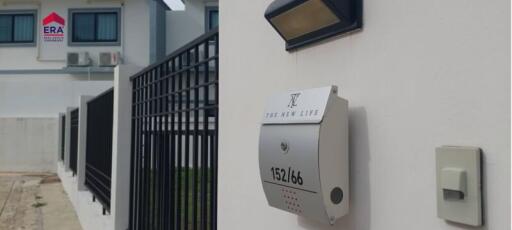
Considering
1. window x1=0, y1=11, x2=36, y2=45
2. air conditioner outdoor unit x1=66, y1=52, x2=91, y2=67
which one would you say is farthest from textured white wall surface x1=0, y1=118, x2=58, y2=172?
window x1=0, y1=11, x2=36, y2=45

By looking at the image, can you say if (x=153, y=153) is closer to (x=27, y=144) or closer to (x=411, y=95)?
(x=411, y=95)

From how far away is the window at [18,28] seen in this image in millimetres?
17000

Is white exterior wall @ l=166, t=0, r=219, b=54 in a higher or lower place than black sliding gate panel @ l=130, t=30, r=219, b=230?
higher

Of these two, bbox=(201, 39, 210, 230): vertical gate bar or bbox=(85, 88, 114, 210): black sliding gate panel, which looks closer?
bbox=(201, 39, 210, 230): vertical gate bar

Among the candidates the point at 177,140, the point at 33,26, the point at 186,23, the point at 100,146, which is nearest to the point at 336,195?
the point at 177,140

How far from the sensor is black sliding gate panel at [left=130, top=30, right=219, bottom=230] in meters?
2.43

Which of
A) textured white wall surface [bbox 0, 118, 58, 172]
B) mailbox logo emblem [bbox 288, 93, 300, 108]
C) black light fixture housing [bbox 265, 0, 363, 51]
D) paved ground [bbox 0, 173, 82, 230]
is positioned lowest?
paved ground [bbox 0, 173, 82, 230]

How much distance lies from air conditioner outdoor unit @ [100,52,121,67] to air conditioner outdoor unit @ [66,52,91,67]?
0.47m

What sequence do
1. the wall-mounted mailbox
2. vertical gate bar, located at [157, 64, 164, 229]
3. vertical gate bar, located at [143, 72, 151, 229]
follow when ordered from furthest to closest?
1. vertical gate bar, located at [143, 72, 151, 229]
2. vertical gate bar, located at [157, 64, 164, 229]
3. the wall-mounted mailbox

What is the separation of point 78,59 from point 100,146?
451 inches

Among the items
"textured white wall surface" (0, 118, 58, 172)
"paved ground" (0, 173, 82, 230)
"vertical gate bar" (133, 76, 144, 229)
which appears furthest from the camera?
"textured white wall surface" (0, 118, 58, 172)

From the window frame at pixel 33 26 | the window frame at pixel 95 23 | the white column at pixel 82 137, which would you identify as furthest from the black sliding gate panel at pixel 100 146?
the window frame at pixel 33 26

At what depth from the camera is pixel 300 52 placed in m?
1.61

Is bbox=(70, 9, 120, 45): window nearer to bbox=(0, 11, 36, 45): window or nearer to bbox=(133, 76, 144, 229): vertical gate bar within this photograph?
bbox=(0, 11, 36, 45): window
